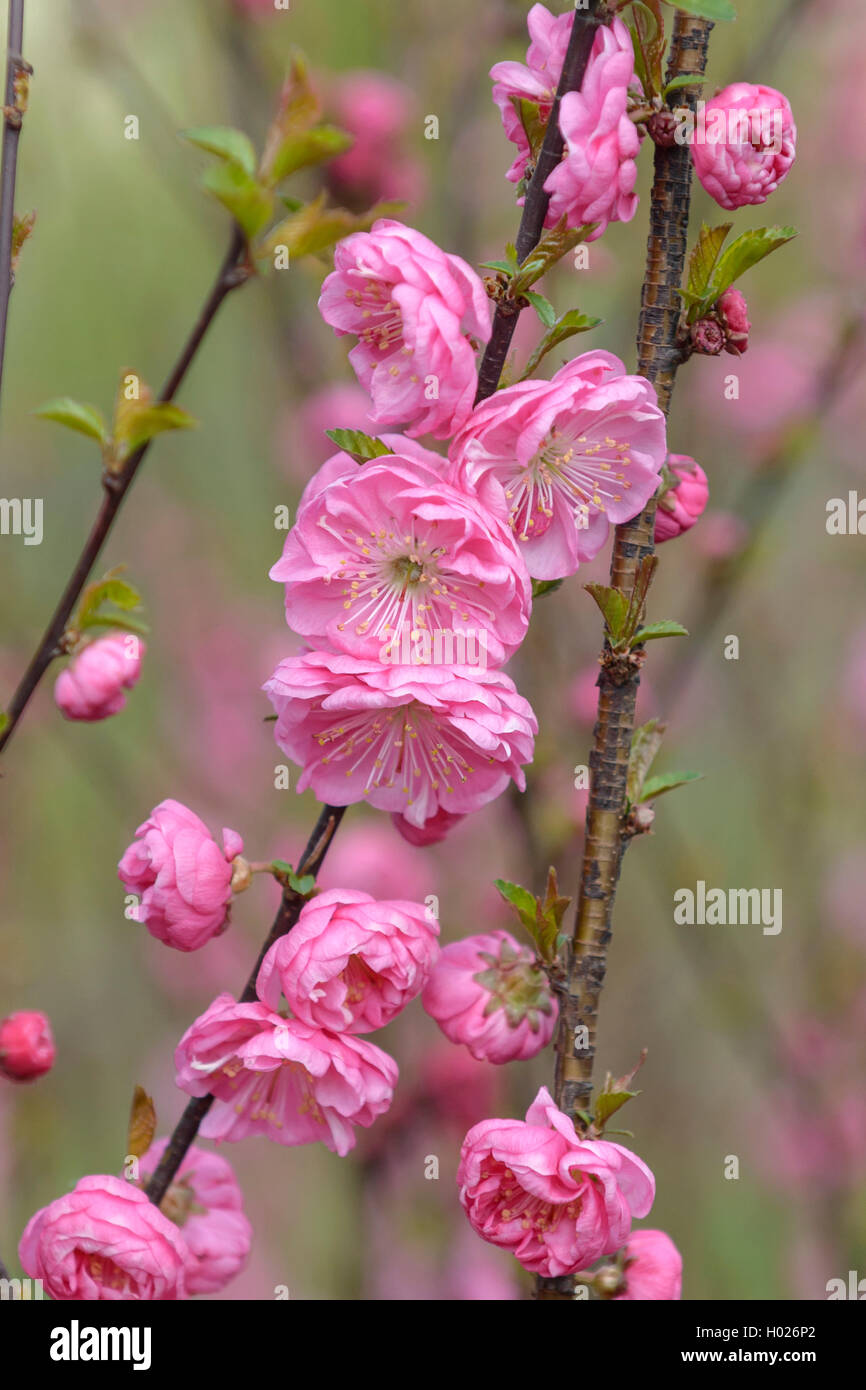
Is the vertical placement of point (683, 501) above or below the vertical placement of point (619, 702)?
above

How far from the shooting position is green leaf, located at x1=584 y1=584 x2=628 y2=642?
784 mm

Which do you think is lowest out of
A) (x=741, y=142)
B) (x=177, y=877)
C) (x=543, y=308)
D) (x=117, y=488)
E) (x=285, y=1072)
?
(x=285, y=1072)

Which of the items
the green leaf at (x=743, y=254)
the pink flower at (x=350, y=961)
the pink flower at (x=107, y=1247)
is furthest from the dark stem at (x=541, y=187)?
the pink flower at (x=107, y=1247)

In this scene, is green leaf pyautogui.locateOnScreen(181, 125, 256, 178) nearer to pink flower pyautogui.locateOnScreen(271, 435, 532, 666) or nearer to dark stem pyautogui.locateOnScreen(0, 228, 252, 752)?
dark stem pyautogui.locateOnScreen(0, 228, 252, 752)

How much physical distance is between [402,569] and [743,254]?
0.31 m

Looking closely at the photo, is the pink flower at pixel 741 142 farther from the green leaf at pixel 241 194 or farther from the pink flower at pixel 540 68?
the green leaf at pixel 241 194

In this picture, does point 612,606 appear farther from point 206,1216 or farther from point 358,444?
point 206,1216

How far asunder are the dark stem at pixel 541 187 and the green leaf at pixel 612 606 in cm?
15

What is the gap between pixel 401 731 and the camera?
85 centimetres

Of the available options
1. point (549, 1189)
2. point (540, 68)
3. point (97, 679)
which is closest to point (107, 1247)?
point (549, 1189)

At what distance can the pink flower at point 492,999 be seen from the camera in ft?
2.95

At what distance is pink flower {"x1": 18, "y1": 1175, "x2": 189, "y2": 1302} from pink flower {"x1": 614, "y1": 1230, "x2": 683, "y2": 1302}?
32 centimetres
